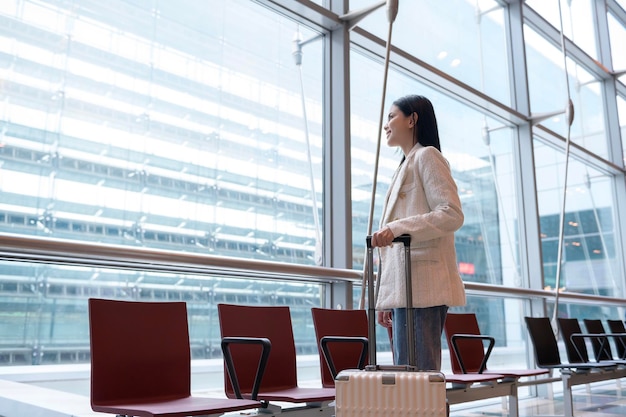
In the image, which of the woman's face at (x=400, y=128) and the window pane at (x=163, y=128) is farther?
the window pane at (x=163, y=128)

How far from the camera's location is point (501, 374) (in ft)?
11.5

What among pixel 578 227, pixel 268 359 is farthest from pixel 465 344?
pixel 578 227

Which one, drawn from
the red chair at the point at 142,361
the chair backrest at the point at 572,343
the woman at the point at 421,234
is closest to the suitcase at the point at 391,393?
the woman at the point at 421,234

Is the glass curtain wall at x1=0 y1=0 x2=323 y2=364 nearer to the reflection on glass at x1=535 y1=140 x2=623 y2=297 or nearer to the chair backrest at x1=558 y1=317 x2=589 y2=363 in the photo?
the chair backrest at x1=558 y1=317 x2=589 y2=363

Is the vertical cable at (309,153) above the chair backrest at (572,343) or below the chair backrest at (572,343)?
above

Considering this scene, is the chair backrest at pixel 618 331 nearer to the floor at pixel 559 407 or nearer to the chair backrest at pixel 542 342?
the floor at pixel 559 407

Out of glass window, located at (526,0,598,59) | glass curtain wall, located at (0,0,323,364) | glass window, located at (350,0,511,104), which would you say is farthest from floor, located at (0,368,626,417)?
glass window, located at (526,0,598,59)

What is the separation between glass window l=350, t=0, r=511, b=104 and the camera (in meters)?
5.07

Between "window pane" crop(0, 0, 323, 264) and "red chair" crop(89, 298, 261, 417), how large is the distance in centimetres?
81

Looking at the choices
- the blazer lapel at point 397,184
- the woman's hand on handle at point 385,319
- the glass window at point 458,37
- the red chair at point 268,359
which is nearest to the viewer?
the blazer lapel at point 397,184

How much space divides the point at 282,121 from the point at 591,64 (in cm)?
574

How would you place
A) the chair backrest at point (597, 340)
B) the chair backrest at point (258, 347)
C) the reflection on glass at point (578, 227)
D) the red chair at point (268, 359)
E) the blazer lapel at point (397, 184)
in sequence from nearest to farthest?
1. the blazer lapel at point (397, 184)
2. the red chair at point (268, 359)
3. the chair backrest at point (258, 347)
4. the chair backrest at point (597, 340)
5. the reflection on glass at point (578, 227)

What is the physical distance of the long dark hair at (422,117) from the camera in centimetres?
206

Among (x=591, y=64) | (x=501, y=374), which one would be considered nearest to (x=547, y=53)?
(x=591, y=64)
